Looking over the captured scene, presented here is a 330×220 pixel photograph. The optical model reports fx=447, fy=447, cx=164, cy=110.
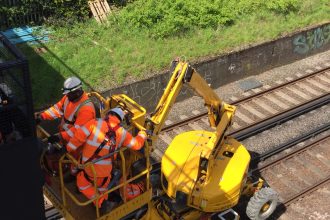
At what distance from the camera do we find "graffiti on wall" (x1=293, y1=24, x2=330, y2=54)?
765 inches

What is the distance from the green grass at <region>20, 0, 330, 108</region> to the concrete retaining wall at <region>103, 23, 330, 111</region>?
53cm

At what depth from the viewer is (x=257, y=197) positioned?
1088 cm

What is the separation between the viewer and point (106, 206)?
7.66m

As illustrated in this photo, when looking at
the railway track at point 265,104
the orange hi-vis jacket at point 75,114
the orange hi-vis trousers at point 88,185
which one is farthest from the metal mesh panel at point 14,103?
the railway track at point 265,104

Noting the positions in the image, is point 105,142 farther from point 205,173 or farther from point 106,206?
point 205,173

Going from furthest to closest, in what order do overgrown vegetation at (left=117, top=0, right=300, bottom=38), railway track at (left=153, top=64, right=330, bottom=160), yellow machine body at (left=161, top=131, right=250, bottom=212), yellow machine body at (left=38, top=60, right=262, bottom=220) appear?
overgrown vegetation at (left=117, top=0, right=300, bottom=38) < railway track at (left=153, top=64, right=330, bottom=160) < yellow machine body at (left=161, top=131, right=250, bottom=212) < yellow machine body at (left=38, top=60, right=262, bottom=220)

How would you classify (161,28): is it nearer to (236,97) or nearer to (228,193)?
(236,97)

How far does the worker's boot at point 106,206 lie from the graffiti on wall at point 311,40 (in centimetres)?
1405

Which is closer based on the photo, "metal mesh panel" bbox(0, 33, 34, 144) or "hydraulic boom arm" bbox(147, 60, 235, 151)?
"metal mesh panel" bbox(0, 33, 34, 144)

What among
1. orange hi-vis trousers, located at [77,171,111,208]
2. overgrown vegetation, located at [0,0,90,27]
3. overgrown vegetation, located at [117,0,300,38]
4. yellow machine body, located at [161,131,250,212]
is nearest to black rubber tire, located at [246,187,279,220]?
yellow machine body, located at [161,131,250,212]

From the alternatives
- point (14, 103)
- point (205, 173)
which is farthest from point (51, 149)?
point (205, 173)

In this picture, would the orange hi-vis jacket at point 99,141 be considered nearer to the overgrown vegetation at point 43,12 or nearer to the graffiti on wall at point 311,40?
the overgrown vegetation at point 43,12

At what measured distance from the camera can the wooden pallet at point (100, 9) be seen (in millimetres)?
18812

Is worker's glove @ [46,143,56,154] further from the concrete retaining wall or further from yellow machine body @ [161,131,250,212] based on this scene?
the concrete retaining wall
